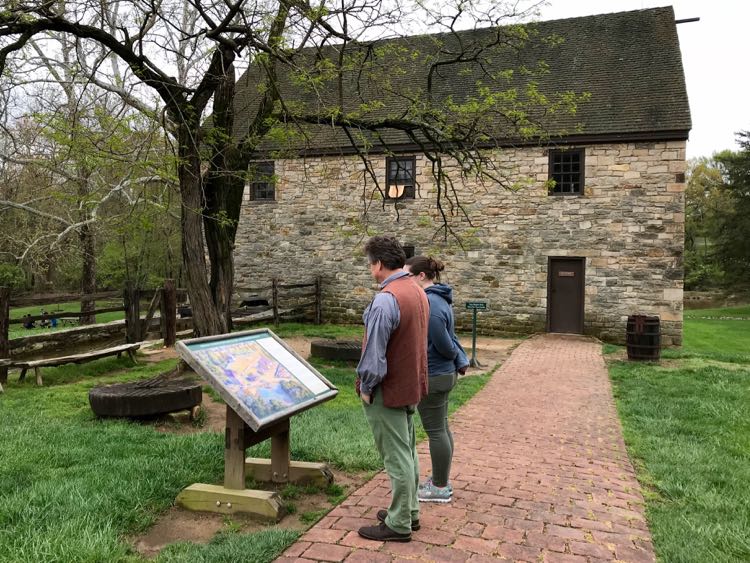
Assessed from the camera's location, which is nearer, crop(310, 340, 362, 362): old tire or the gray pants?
the gray pants

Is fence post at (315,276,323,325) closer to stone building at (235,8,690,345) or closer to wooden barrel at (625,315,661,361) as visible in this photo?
stone building at (235,8,690,345)

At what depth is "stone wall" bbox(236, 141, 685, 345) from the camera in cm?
1453

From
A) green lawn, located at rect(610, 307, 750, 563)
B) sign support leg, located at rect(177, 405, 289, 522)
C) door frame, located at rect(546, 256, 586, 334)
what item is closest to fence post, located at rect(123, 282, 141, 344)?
sign support leg, located at rect(177, 405, 289, 522)

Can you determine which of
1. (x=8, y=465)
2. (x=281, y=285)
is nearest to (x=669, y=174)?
(x=281, y=285)

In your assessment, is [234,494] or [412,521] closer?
[412,521]

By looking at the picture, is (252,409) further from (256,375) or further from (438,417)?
(438,417)

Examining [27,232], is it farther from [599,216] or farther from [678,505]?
[678,505]

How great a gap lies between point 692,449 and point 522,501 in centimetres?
249

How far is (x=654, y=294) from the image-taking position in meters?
14.6

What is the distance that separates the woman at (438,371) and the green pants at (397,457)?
0.51 metres

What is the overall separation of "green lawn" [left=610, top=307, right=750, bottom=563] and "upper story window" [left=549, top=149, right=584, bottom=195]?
5.43 m

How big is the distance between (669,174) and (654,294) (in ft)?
9.86

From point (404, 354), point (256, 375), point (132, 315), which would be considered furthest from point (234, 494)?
point (132, 315)

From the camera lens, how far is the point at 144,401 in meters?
6.27
